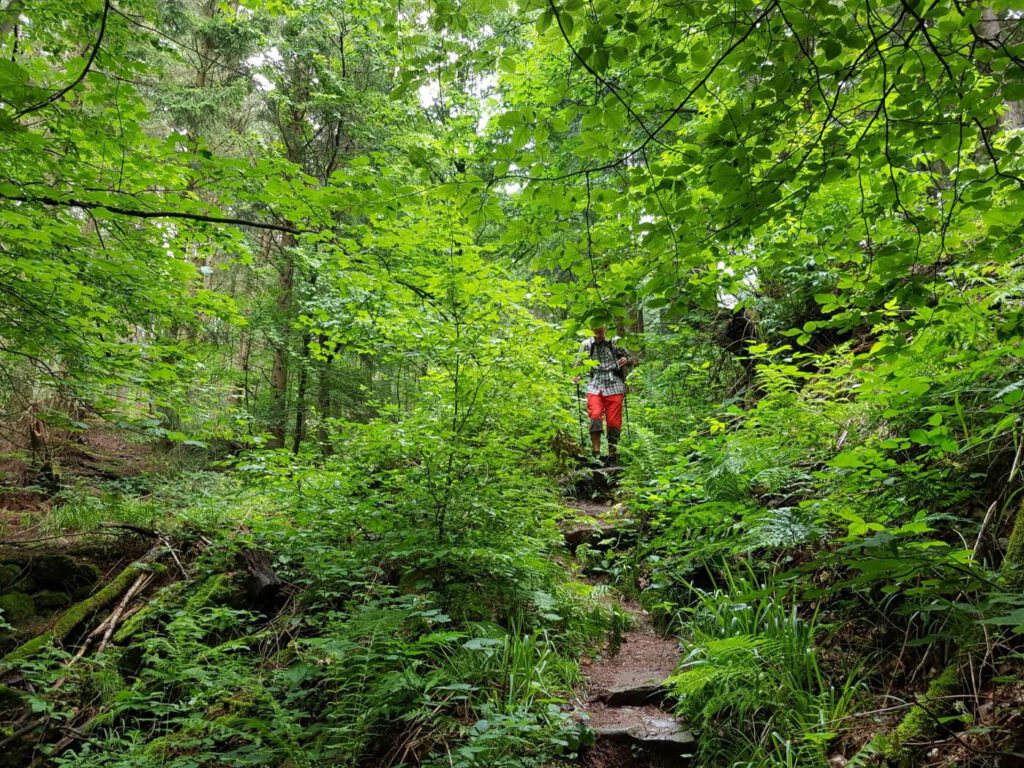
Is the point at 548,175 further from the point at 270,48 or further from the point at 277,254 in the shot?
the point at 270,48

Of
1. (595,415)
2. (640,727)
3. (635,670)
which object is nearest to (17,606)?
(640,727)

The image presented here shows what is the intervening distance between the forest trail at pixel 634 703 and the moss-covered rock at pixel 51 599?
480cm

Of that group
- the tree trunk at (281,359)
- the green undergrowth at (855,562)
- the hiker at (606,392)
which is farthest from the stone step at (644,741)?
the tree trunk at (281,359)

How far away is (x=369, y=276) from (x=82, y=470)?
7328 millimetres

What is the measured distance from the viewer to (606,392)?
8.40m

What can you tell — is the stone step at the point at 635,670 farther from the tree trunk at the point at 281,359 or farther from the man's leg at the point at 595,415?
the tree trunk at the point at 281,359

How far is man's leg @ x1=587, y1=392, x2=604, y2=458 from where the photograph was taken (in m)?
8.41

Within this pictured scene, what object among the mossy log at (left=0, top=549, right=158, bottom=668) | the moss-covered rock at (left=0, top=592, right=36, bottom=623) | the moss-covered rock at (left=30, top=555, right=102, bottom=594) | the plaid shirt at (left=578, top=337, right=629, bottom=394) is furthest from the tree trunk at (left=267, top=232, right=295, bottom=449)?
the plaid shirt at (left=578, top=337, right=629, bottom=394)

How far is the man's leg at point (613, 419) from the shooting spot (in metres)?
8.48

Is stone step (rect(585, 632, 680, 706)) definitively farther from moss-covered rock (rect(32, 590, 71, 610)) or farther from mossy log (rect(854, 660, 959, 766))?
moss-covered rock (rect(32, 590, 71, 610))

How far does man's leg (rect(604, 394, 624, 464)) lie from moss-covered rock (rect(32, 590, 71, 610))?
280 inches

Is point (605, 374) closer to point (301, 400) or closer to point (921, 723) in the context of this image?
point (921, 723)

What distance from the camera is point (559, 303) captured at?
291 centimetres

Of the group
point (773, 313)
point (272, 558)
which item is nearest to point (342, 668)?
point (272, 558)
